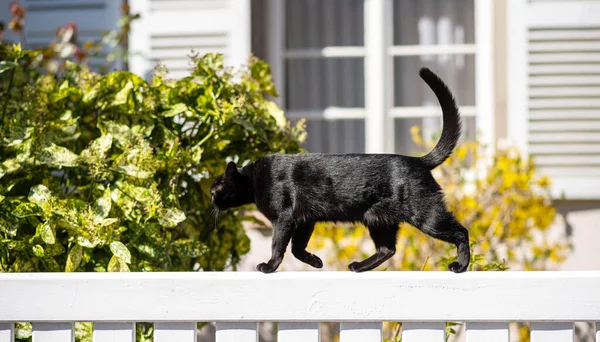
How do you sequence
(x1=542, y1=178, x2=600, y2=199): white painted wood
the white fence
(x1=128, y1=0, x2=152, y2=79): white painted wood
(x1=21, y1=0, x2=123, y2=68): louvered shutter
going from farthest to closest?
(x1=21, y1=0, x2=123, y2=68): louvered shutter → (x1=128, y1=0, x2=152, y2=79): white painted wood → (x1=542, y1=178, x2=600, y2=199): white painted wood → the white fence

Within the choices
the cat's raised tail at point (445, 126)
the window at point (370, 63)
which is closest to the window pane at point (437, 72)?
the window at point (370, 63)

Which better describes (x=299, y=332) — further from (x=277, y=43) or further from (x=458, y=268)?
(x=277, y=43)

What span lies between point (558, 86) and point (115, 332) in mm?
3336

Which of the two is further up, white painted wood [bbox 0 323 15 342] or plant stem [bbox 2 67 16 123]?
plant stem [bbox 2 67 16 123]

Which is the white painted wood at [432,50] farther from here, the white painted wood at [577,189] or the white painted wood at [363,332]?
the white painted wood at [363,332]

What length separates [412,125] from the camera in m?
4.67

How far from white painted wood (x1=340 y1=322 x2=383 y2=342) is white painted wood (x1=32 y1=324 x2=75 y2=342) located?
0.58 metres

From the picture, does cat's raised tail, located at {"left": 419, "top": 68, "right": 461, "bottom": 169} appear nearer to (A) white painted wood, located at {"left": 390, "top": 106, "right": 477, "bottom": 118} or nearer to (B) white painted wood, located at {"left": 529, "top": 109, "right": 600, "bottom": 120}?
(B) white painted wood, located at {"left": 529, "top": 109, "right": 600, "bottom": 120}

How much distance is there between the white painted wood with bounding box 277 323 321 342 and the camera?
1.56m

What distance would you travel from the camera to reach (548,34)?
13.9ft

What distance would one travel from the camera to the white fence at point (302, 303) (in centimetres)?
152

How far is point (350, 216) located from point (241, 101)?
0.70m

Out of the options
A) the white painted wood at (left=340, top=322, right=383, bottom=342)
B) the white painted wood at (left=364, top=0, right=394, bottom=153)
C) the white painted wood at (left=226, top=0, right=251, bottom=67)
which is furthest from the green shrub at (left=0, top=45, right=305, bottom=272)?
the white painted wood at (left=364, top=0, right=394, bottom=153)

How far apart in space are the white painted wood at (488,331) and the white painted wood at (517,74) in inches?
113
